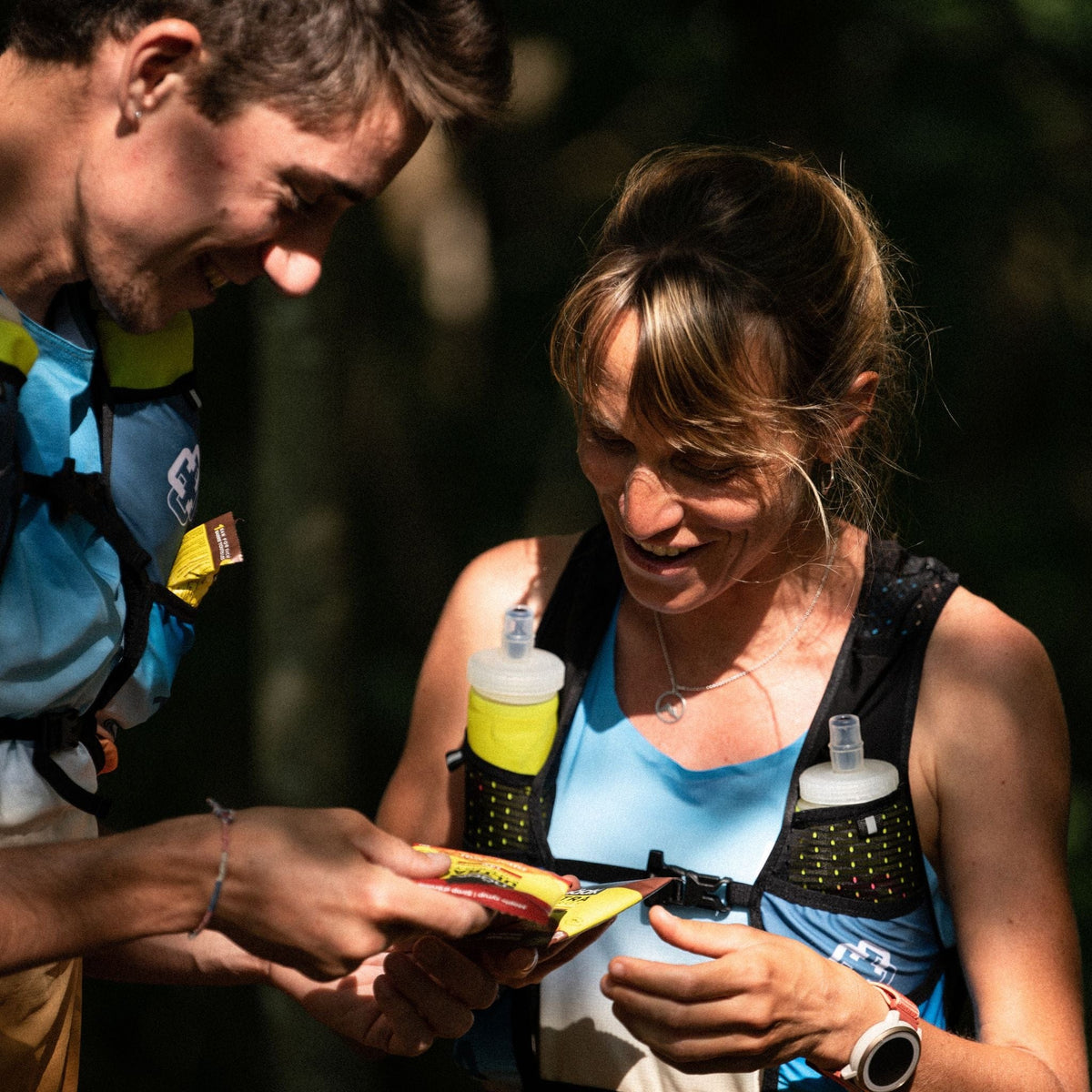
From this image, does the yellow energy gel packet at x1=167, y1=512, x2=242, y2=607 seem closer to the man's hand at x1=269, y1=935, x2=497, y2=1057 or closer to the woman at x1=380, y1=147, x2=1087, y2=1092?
the woman at x1=380, y1=147, x2=1087, y2=1092

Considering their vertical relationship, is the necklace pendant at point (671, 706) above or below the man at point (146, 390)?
below

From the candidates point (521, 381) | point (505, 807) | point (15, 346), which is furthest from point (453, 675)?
point (521, 381)

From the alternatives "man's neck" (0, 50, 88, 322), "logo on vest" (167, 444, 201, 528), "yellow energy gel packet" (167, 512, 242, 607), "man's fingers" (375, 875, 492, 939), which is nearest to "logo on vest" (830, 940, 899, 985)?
"man's fingers" (375, 875, 492, 939)

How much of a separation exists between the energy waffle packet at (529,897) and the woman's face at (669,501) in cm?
56

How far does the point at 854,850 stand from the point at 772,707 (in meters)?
0.35

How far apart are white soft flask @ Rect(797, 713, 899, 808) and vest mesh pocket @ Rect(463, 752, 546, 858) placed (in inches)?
19.5

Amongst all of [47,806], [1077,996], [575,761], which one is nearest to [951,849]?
[1077,996]

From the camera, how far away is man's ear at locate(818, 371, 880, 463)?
250 centimetres

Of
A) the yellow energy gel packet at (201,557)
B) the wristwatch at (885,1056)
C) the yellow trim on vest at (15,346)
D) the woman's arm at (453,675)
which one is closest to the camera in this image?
the yellow trim on vest at (15,346)

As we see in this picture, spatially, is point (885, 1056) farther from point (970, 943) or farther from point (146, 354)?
point (146, 354)

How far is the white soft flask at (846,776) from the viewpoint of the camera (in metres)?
2.24

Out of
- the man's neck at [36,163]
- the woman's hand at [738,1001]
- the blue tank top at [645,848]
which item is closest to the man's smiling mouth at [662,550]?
the blue tank top at [645,848]

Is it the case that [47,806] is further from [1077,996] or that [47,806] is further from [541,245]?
[541,245]

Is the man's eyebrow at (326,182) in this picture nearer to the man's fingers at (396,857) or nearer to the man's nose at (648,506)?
the man's nose at (648,506)
